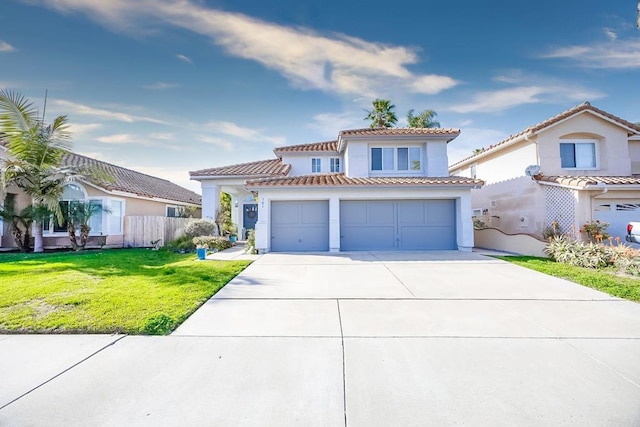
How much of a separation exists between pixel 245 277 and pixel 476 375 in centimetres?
607

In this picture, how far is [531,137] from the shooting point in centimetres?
1391

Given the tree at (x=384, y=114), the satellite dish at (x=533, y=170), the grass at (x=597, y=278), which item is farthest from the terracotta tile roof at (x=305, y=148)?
the tree at (x=384, y=114)

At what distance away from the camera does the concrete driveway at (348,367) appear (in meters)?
2.53

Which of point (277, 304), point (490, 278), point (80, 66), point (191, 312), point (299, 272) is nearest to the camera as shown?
point (191, 312)

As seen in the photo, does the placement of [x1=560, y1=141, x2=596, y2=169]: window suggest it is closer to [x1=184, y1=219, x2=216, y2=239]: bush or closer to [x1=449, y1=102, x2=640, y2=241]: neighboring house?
[x1=449, y1=102, x2=640, y2=241]: neighboring house

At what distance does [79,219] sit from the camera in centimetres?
1363

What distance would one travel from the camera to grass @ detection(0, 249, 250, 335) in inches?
173

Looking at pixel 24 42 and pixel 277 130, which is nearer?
pixel 24 42

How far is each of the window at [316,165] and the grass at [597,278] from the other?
11296 millimetres

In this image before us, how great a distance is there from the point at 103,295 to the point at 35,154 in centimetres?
1183

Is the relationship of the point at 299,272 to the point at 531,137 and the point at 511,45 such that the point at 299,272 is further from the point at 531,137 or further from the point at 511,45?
the point at 531,137

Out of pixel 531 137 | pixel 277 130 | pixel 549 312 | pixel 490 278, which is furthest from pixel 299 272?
pixel 531 137

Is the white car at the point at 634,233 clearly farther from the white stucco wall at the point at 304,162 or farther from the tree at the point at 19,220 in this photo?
the tree at the point at 19,220

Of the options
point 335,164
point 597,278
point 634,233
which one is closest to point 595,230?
point 634,233
